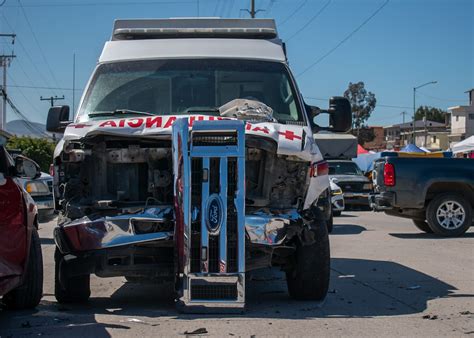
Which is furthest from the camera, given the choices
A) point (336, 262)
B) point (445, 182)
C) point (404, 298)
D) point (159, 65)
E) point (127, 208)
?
point (445, 182)

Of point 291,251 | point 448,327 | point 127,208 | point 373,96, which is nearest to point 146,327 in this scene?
point 127,208

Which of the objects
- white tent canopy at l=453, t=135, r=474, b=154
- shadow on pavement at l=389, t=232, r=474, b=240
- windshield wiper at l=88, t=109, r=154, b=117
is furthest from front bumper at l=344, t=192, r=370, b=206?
windshield wiper at l=88, t=109, r=154, b=117

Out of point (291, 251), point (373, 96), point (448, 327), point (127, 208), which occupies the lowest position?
point (448, 327)

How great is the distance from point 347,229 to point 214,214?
10.0 meters

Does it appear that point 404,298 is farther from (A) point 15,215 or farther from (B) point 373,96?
(B) point 373,96

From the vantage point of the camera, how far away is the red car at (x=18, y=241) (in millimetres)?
6012

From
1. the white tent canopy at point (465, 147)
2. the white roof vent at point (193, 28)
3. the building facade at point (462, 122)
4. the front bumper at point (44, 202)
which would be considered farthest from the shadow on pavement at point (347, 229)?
the building facade at point (462, 122)

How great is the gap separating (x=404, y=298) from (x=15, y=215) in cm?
396

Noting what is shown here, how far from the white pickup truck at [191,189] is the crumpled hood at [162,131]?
0.01 meters

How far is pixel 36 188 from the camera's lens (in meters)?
12.9

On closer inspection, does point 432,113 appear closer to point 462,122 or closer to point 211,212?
point 462,122

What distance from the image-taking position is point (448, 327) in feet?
20.0

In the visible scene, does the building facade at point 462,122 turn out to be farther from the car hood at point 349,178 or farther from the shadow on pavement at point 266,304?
the shadow on pavement at point 266,304

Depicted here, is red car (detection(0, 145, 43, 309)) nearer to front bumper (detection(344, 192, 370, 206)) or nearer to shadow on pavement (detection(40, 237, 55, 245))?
shadow on pavement (detection(40, 237, 55, 245))
